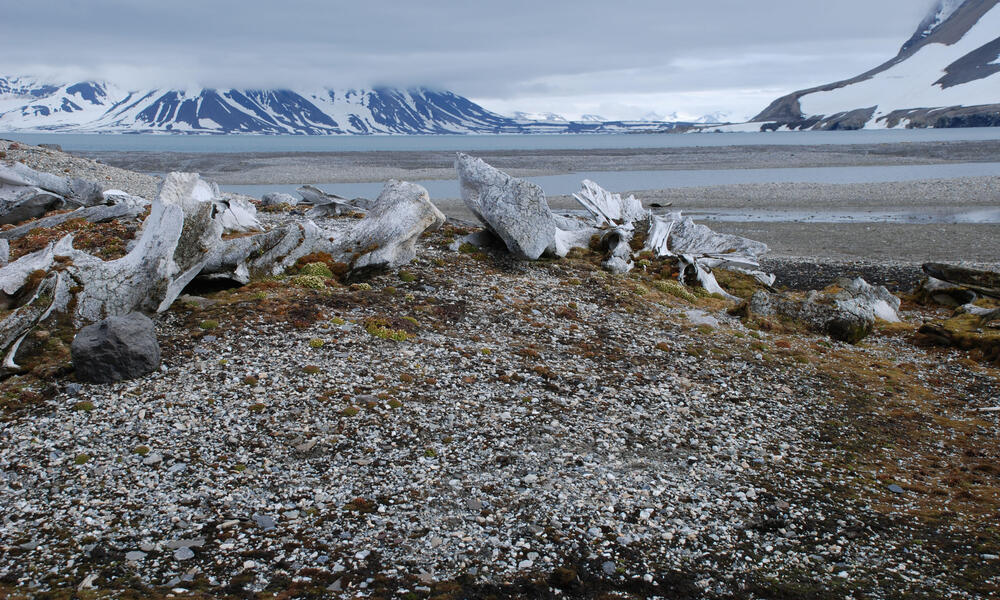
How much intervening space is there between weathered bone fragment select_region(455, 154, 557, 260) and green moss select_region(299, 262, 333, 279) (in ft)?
23.3

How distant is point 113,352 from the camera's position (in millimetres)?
13938

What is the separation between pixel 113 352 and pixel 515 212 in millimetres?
15693

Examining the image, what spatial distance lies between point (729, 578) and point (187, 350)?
12.2 m

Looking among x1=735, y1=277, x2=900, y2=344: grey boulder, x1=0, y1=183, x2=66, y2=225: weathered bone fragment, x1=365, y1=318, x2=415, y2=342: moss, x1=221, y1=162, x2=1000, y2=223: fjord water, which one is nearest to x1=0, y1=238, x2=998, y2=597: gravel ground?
x1=365, y1=318, x2=415, y2=342: moss

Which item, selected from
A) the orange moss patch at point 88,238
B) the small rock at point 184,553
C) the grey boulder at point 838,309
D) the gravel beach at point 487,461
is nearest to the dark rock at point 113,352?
the gravel beach at point 487,461

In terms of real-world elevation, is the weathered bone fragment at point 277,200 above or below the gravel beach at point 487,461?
above

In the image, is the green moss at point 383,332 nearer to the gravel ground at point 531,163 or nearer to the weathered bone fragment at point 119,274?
the weathered bone fragment at point 119,274

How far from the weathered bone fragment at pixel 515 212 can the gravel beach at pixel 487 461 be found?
18.9 ft

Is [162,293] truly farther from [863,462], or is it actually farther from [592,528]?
[863,462]

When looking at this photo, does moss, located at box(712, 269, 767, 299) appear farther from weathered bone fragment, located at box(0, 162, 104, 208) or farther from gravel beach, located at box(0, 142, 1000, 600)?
weathered bone fragment, located at box(0, 162, 104, 208)

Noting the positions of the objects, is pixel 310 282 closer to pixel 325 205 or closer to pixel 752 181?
pixel 325 205

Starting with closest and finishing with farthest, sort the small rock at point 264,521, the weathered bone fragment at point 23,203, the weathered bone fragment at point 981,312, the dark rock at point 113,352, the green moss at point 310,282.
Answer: the small rock at point 264,521, the dark rock at point 113,352, the green moss at point 310,282, the weathered bone fragment at point 981,312, the weathered bone fragment at point 23,203

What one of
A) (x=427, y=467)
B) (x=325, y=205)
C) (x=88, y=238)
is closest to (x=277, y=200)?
(x=325, y=205)

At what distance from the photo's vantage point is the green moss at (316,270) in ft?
72.3
